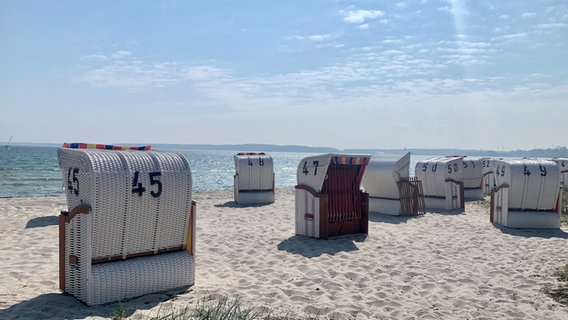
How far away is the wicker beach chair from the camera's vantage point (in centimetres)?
991

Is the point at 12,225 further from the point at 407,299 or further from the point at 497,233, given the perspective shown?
the point at 497,233

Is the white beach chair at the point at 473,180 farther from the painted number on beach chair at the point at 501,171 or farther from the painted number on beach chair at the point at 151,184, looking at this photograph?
the painted number on beach chair at the point at 151,184

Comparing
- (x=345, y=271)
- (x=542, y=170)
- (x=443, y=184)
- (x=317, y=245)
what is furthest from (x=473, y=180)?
(x=345, y=271)

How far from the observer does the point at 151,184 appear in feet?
19.1

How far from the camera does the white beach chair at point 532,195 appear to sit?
468 inches

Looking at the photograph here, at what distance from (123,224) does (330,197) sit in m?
5.46

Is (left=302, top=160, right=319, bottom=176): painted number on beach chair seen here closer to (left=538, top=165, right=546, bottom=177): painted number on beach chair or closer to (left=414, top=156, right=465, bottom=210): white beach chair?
(left=538, top=165, right=546, bottom=177): painted number on beach chair

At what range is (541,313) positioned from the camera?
5.60 metres

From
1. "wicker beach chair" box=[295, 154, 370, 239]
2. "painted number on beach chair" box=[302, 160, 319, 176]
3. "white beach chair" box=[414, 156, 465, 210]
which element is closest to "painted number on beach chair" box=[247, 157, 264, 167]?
"white beach chair" box=[414, 156, 465, 210]

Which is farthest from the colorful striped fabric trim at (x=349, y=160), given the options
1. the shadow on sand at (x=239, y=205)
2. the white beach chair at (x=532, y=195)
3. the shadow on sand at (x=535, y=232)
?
the shadow on sand at (x=239, y=205)

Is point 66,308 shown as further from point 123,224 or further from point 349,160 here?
point 349,160

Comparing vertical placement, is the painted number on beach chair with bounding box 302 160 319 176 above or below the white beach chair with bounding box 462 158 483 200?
above

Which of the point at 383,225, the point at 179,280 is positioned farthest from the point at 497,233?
the point at 179,280

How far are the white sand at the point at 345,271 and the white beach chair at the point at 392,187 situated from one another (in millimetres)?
1709
